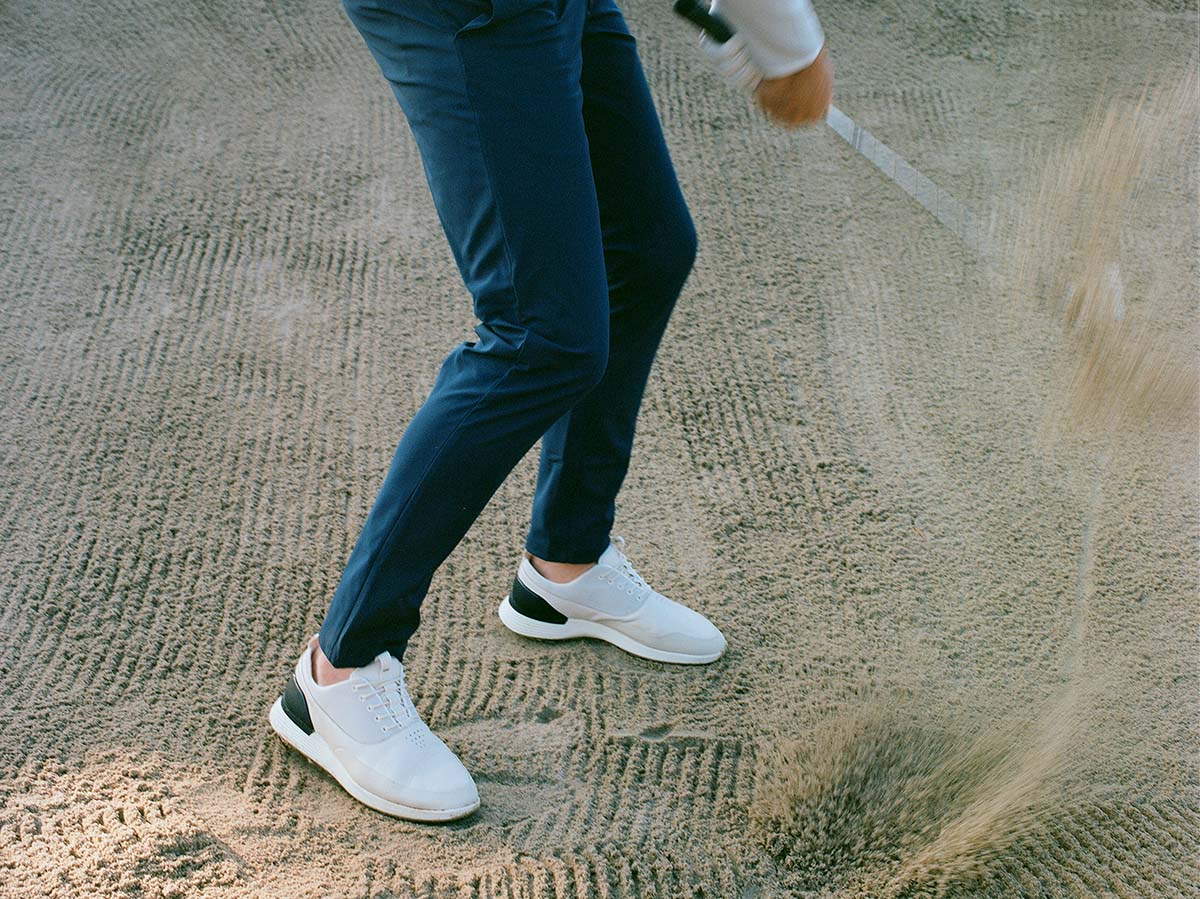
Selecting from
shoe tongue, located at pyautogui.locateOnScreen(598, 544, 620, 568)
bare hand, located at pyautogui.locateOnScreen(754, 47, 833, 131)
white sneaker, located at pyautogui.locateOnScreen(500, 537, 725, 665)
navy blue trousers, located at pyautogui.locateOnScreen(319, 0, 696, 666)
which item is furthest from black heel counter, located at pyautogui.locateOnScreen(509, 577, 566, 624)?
bare hand, located at pyautogui.locateOnScreen(754, 47, 833, 131)

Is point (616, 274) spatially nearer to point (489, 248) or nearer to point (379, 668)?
point (489, 248)

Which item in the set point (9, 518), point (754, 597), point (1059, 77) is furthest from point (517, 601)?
point (1059, 77)

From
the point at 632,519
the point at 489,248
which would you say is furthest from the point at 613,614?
the point at 489,248

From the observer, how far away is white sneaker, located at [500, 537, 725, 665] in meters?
1.54

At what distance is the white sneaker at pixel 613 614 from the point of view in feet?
5.07

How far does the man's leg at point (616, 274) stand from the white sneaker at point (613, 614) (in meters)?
0.04

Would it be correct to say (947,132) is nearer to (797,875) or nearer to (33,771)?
(797,875)

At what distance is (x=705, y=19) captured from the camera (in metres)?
1.15

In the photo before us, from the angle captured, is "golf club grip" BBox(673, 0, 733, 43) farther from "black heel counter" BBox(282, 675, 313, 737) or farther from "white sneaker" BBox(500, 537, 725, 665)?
"black heel counter" BBox(282, 675, 313, 737)

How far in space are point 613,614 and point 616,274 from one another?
0.49 meters

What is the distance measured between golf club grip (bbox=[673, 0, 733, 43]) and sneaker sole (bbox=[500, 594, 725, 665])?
79cm

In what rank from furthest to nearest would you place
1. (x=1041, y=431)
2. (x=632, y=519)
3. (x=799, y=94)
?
1. (x=1041, y=431)
2. (x=632, y=519)
3. (x=799, y=94)

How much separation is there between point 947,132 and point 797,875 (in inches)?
83.6

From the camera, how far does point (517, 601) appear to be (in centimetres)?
158
